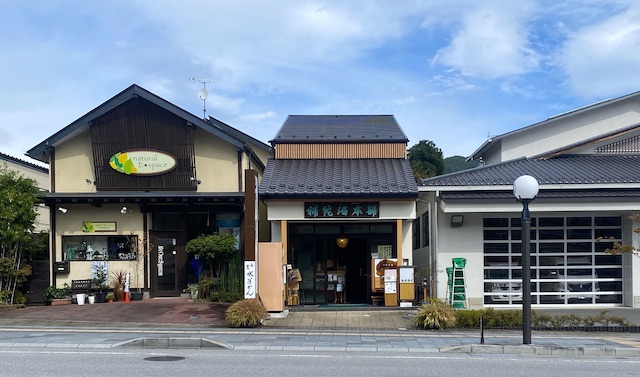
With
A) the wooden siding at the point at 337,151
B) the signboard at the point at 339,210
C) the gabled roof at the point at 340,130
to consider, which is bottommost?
the signboard at the point at 339,210

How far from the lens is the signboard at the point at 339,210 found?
20836mm

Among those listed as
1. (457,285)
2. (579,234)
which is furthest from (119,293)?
(579,234)

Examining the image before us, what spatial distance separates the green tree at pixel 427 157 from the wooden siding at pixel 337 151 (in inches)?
1390

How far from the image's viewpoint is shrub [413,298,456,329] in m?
16.4

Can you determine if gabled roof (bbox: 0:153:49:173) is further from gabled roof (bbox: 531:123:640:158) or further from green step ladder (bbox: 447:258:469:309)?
gabled roof (bbox: 531:123:640:158)

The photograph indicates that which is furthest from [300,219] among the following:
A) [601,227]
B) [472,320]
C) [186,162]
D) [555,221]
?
[601,227]

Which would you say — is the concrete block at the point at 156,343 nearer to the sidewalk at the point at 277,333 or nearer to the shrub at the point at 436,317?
the sidewalk at the point at 277,333

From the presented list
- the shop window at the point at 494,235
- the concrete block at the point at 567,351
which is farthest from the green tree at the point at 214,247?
the concrete block at the point at 567,351

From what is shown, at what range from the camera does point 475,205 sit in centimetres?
2016

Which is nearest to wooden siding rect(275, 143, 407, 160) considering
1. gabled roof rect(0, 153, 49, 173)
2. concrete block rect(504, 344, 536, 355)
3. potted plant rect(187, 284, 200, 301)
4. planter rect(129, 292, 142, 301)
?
potted plant rect(187, 284, 200, 301)

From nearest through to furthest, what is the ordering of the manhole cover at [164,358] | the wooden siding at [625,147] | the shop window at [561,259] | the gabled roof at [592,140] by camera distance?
the manhole cover at [164,358] → the shop window at [561,259] → the gabled roof at [592,140] → the wooden siding at [625,147]

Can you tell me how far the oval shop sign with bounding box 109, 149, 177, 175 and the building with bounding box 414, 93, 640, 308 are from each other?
921 cm

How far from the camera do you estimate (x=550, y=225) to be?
21.9 m

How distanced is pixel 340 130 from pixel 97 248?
10.0 metres
